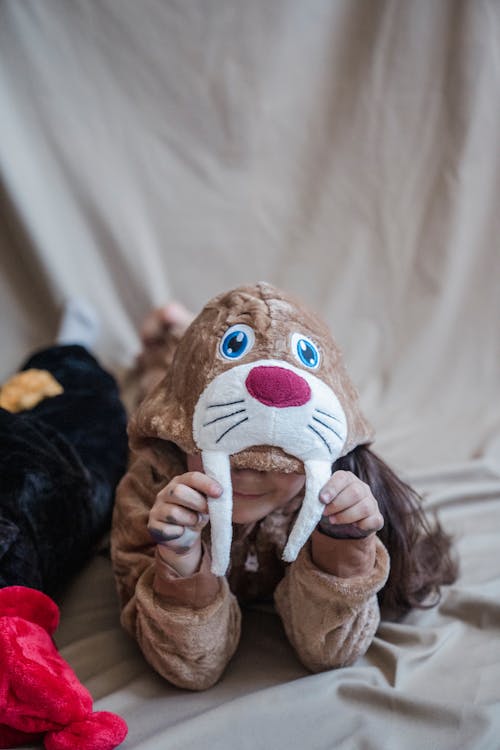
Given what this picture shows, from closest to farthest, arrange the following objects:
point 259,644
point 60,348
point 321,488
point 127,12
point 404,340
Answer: point 321,488
point 259,644
point 60,348
point 127,12
point 404,340

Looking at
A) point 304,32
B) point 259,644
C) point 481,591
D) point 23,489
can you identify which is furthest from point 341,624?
point 304,32

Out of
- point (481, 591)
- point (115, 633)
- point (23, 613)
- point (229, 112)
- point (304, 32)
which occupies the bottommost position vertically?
point (481, 591)

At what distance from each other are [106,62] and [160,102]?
0.13 metres

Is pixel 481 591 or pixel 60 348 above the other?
pixel 60 348

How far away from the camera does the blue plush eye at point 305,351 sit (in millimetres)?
673

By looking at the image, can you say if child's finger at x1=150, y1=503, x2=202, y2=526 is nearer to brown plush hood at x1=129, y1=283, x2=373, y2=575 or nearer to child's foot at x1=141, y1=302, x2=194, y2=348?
brown plush hood at x1=129, y1=283, x2=373, y2=575

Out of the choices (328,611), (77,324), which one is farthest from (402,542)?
(77,324)

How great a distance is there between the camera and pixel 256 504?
2.37 feet

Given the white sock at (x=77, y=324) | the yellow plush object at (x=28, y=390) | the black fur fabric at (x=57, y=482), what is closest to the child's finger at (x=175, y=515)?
the black fur fabric at (x=57, y=482)

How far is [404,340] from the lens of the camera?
154 cm

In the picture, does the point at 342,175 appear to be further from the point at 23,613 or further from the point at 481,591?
the point at 23,613

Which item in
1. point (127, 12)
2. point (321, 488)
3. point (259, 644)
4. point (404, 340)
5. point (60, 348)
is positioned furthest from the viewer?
point (404, 340)

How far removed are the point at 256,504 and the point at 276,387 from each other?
0.53ft

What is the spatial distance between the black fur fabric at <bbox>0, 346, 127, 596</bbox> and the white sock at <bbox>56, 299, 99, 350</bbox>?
35cm
